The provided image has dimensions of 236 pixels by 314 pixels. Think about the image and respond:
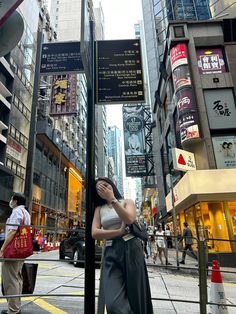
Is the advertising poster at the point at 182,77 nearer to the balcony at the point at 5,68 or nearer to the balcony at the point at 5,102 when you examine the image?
the balcony at the point at 5,102

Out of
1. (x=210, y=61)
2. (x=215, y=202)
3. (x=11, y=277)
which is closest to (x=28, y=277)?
(x=11, y=277)

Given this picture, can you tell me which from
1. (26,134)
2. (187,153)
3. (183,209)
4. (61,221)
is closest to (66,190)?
(61,221)

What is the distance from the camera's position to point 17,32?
2.42m

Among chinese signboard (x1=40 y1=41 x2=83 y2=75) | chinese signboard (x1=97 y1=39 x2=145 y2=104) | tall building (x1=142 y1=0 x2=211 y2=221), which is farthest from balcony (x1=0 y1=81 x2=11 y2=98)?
chinese signboard (x1=97 y1=39 x2=145 y2=104)

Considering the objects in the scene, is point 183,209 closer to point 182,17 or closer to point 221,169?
point 221,169

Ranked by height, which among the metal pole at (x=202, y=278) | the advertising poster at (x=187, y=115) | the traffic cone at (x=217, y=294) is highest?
the advertising poster at (x=187, y=115)

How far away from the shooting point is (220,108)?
15594 millimetres

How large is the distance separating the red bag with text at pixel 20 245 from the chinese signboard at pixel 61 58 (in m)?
2.26

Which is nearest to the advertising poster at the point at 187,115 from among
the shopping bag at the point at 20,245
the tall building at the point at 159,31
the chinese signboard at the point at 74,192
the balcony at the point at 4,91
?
the tall building at the point at 159,31

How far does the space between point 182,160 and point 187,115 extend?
293 cm

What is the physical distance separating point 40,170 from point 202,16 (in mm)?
24392

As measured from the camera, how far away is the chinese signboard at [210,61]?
1641 cm

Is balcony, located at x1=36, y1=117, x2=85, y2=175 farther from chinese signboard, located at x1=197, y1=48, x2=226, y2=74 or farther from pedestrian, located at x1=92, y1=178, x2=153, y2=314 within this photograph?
pedestrian, located at x1=92, y1=178, x2=153, y2=314

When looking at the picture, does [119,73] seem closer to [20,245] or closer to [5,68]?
[20,245]
